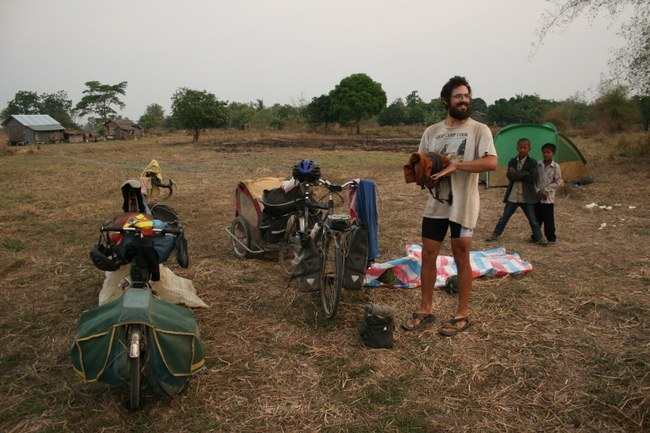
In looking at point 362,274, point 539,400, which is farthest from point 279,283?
point 539,400

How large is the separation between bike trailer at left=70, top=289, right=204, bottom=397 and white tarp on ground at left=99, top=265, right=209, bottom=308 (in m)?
1.21

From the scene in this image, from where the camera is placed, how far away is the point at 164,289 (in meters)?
3.84

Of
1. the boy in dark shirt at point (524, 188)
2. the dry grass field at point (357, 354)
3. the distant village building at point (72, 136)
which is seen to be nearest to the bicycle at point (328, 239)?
the dry grass field at point (357, 354)

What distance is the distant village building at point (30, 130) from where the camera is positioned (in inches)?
1608

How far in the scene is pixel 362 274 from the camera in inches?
148

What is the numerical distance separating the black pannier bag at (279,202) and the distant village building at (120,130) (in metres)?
45.2

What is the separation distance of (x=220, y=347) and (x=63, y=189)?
9689mm

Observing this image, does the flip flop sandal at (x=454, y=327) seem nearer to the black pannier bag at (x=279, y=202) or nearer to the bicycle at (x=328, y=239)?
the bicycle at (x=328, y=239)

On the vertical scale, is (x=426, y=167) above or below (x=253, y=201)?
above

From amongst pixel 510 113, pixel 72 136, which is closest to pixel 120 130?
pixel 72 136

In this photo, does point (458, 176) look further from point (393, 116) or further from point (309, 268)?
point (393, 116)

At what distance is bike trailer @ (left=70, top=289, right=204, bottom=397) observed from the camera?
2391 mm

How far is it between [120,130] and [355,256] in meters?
48.4

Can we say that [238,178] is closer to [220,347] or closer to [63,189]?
[63,189]
